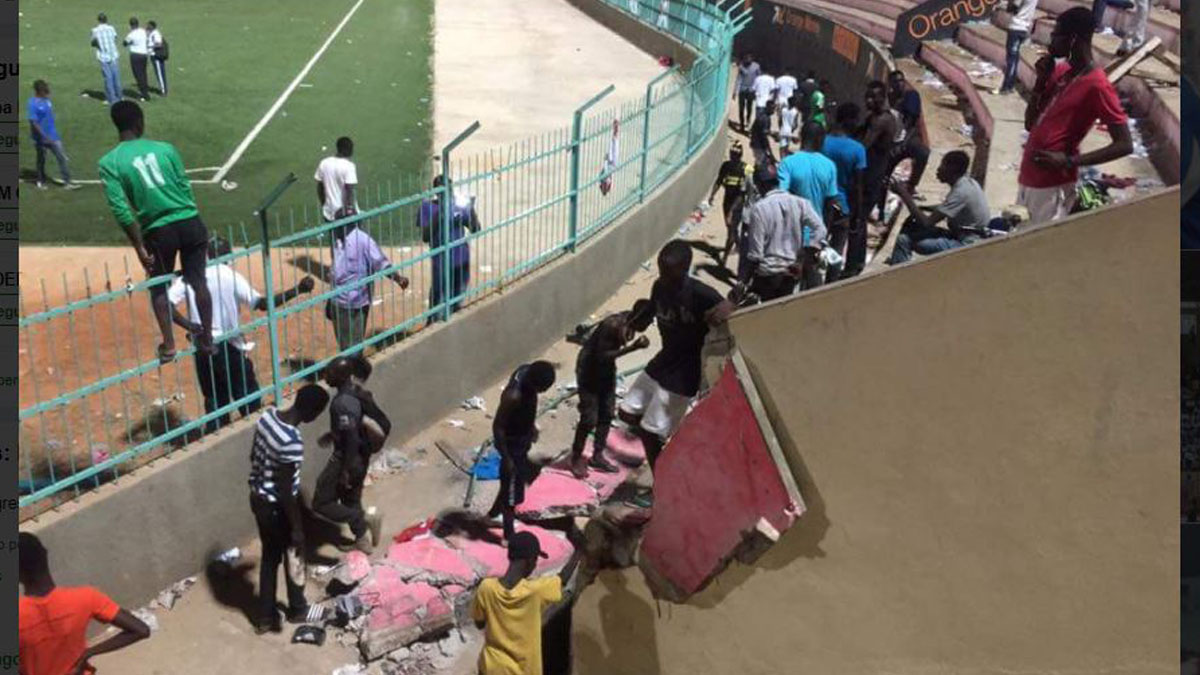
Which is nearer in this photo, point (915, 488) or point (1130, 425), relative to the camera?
point (1130, 425)

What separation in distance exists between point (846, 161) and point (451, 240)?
3.25 m

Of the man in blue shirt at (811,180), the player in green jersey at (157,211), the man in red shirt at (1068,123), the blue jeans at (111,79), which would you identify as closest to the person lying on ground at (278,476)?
the player in green jersey at (157,211)

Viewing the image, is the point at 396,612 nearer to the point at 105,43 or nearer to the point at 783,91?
the point at 783,91

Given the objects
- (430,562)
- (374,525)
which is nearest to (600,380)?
Result: (430,562)

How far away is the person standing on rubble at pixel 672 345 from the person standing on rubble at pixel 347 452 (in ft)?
5.15

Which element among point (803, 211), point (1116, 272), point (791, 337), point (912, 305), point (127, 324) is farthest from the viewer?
point (127, 324)

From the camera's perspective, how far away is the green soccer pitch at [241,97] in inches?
493

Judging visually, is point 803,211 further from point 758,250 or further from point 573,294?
point 573,294

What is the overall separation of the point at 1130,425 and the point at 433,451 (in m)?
→ 5.53

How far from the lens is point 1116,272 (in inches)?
134

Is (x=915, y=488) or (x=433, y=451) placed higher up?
(x=915, y=488)

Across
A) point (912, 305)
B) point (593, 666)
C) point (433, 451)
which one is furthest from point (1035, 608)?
point (433, 451)

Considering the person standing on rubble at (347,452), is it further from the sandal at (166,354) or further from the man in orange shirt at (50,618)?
the man in orange shirt at (50,618)

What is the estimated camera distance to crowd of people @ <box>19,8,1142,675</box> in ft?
15.5
